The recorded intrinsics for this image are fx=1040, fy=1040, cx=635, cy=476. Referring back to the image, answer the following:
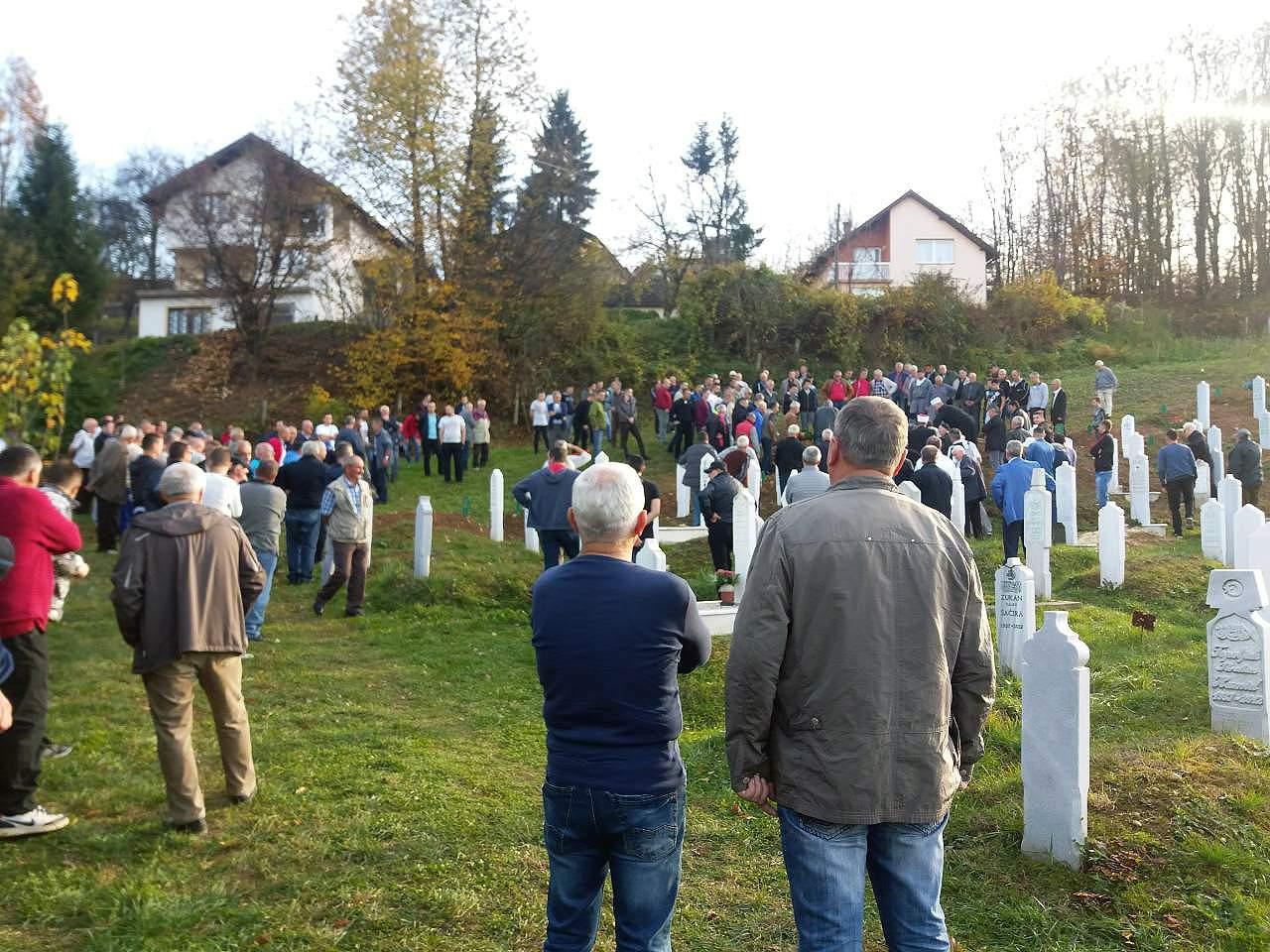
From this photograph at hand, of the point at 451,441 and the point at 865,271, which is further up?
the point at 865,271

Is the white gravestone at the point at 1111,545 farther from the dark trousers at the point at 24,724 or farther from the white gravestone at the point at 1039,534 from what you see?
the dark trousers at the point at 24,724

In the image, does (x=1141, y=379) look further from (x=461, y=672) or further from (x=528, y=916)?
(x=528, y=916)

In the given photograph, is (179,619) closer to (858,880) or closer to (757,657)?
(757,657)

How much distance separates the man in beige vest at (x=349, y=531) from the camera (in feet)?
37.4

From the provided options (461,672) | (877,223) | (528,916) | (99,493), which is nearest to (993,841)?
(528,916)

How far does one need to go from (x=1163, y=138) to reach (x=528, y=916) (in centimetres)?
4811

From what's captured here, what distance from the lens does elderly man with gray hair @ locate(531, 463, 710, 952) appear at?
10.7ft

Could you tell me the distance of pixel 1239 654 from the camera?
647 centimetres

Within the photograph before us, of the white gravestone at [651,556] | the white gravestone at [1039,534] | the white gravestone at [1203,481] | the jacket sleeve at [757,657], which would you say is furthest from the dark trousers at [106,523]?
the white gravestone at [1203,481]

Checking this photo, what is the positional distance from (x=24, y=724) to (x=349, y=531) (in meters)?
5.88

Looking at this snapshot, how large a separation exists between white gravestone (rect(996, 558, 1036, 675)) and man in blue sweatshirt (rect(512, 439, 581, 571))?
4.41 metres

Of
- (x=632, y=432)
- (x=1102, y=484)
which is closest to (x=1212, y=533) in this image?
(x=1102, y=484)

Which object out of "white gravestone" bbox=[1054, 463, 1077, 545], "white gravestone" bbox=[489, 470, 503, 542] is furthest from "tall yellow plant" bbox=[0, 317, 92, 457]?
"white gravestone" bbox=[1054, 463, 1077, 545]

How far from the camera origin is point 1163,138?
144ft
